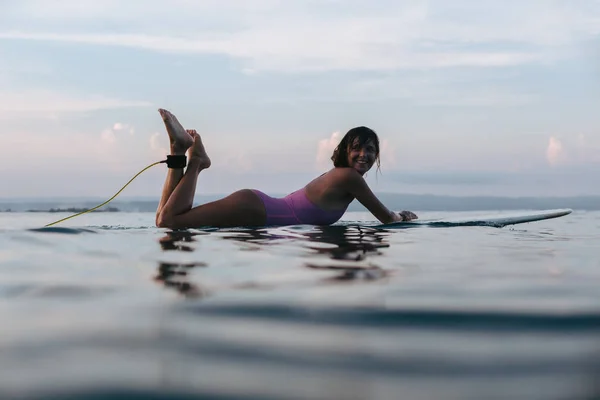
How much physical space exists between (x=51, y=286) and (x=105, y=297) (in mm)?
348

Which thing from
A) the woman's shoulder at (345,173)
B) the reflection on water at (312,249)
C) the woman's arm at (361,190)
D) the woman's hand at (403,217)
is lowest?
the reflection on water at (312,249)

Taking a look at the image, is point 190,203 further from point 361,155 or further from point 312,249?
point 312,249

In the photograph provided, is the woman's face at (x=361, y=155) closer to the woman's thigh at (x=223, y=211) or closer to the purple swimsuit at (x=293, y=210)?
the purple swimsuit at (x=293, y=210)

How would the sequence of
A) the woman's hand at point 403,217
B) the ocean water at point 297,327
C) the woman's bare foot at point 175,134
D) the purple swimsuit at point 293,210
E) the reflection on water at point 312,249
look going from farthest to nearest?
the woman's hand at point 403,217
the purple swimsuit at point 293,210
the woman's bare foot at point 175,134
the reflection on water at point 312,249
the ocean water at point 297,327

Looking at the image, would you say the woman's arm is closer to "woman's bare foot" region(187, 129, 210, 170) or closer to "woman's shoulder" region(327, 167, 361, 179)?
"woman's shoulder" region(327, 167, 361, 179)

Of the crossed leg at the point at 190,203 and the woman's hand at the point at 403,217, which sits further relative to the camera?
the woman's hand at the point at 403,217

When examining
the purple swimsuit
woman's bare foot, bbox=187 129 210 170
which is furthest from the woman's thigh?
woman's bare foot, bbox=187 129 210 170

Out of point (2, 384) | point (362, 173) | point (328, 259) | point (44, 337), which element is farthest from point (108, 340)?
point (362, 173)

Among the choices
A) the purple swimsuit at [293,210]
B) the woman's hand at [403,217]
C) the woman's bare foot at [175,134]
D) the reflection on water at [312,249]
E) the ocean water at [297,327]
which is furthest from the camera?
the woman's hand at [403,217]

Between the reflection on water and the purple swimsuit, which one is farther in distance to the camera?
the purple swimsuit

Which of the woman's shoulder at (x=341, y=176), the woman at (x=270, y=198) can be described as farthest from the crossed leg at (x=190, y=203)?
the woman's shoulder at (x=341, y=176)

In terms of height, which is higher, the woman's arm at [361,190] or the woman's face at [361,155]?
the woman's face at [361,155]

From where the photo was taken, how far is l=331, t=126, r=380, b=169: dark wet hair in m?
4.98

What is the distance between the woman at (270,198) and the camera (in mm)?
4805
